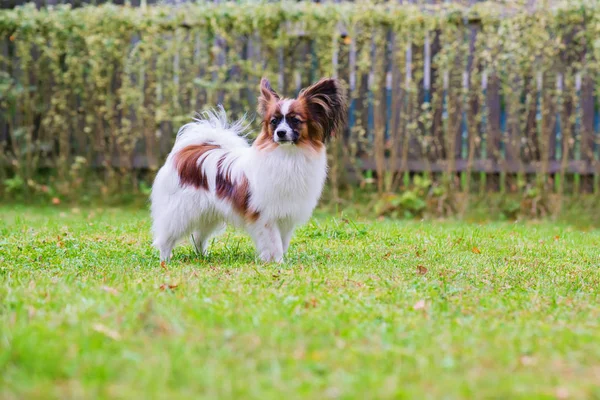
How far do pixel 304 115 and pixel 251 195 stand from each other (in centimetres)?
68

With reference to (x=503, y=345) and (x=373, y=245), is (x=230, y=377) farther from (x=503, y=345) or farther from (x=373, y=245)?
(x=373, y=245)

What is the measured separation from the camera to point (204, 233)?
6.38 metres

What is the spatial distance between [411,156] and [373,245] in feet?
11.8

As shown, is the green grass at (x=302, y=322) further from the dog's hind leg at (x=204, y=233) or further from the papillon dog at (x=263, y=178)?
the papillon dog at (x=263, y=178)

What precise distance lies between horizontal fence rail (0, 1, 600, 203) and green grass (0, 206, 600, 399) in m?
3.40

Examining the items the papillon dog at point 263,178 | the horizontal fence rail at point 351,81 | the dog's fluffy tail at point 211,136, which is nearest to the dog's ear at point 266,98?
the papillon dog at point 263,178

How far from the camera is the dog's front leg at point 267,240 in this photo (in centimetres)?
589

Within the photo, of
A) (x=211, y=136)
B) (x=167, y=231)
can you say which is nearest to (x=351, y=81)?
(x=211, y=136)

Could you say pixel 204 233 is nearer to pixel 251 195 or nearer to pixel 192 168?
pixel 192 168

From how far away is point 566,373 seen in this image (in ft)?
9.90

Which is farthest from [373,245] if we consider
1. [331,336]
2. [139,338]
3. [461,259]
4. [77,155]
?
[77,155]

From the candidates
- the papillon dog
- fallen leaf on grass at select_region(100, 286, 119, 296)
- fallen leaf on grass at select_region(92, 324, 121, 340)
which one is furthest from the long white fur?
fallen leaf on grass at select_region(92, 324, 121, 340)

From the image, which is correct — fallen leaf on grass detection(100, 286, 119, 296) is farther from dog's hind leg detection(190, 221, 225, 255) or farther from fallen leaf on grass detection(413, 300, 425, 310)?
dog's hind leg detection(190, 221, 225, 255)

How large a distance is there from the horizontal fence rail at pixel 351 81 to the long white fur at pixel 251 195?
13.1 ft
